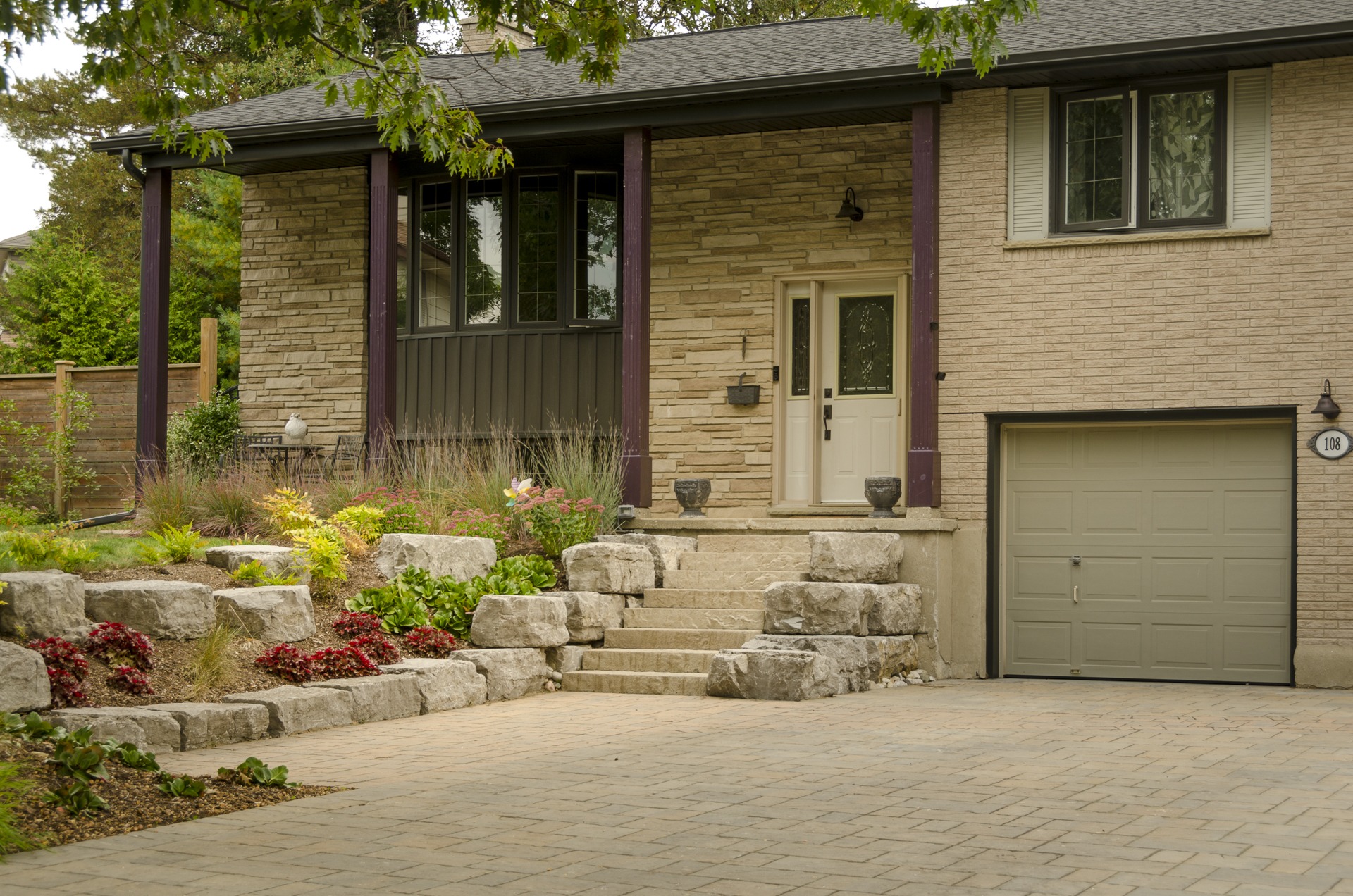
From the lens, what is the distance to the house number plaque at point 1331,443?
10.5 metres

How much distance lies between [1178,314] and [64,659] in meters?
8.43

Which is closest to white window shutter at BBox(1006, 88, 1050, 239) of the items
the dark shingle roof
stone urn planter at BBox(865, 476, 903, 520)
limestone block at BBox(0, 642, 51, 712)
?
the dark shingle roof

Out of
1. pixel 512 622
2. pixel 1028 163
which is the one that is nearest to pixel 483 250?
pixel 1028 163

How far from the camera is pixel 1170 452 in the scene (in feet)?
36.9

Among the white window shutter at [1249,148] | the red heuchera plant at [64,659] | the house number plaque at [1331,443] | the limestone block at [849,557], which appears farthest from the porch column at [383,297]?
the house number plaque at [1331,443]

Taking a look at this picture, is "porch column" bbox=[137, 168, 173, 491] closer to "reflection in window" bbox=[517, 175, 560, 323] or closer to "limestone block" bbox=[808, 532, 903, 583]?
"reflection in window" bbox=[517, 175, 560, 323]

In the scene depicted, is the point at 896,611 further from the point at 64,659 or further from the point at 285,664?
the point at 64,659

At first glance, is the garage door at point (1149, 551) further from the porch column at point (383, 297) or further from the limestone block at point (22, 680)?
the limestone block at point (22, 680)

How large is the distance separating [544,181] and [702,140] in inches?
68.8

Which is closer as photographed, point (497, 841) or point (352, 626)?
point (497, 841)

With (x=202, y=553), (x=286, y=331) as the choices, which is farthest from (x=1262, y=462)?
(x=286, y=331)

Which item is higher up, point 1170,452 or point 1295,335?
point 1295,335

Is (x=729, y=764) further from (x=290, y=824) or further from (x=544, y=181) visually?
(x=544, y=181)

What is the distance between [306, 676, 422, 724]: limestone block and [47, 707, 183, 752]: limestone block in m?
1.25
